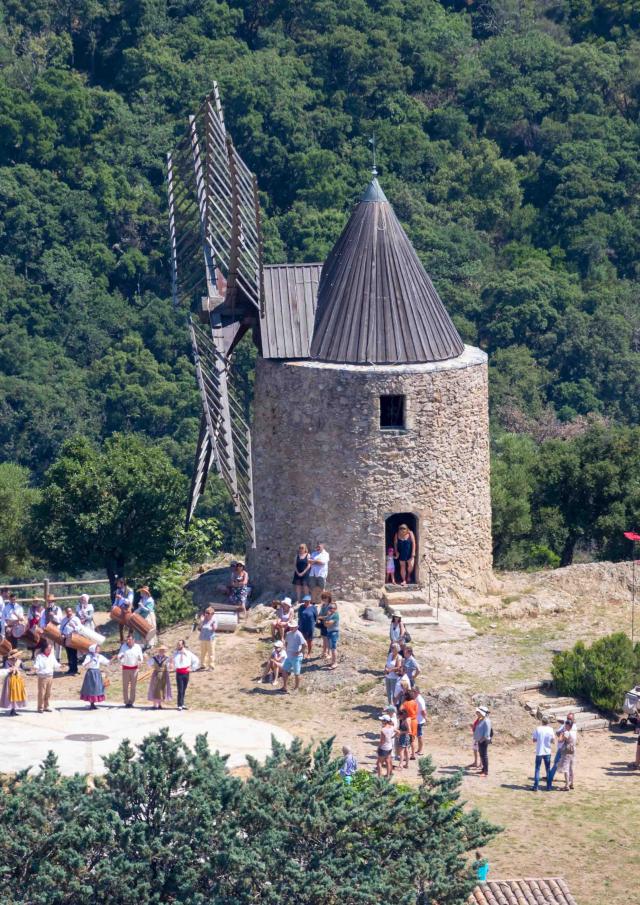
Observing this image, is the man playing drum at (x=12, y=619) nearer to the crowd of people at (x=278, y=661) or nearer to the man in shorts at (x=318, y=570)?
the crowd of people at (x=278, y=661)

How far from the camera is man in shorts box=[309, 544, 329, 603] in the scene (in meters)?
36.2

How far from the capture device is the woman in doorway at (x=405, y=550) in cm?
3672

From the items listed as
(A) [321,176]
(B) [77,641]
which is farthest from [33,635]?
(A) [321,176]

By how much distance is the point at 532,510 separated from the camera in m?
45.9

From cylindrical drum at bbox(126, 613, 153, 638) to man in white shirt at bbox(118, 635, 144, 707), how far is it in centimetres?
266

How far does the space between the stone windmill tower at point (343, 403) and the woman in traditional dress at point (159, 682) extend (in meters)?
5.40

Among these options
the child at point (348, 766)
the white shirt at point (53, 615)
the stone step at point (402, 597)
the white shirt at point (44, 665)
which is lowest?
the child at point (348, 766)

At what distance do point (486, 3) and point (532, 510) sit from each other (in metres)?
50.0

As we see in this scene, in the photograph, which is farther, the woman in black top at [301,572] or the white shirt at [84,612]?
the woman in black top at [301,572]

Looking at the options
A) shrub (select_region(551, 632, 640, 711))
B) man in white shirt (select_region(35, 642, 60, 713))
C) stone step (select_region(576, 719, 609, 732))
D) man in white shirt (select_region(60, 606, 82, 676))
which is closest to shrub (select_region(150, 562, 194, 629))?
man in white shirt (select_region(60, 606, 82, 676))

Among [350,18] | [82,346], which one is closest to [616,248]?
[350,18]

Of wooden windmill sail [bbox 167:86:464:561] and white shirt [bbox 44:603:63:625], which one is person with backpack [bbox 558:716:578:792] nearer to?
wooden windmill sail [bbox 167:86:464:561]

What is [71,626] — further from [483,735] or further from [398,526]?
[483,735]

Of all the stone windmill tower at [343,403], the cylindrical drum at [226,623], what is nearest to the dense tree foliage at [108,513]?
the stone windmill tower at [343,403]
